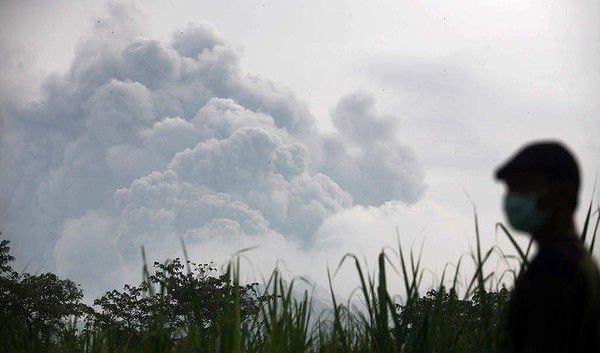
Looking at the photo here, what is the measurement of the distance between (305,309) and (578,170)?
3138 mm

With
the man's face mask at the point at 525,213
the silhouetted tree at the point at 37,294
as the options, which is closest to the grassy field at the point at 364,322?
the man's face mask at the point at 525,213

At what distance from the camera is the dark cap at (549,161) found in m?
2.48

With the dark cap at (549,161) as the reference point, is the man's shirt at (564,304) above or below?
below

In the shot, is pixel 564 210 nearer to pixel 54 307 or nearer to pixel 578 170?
pixel 578 170

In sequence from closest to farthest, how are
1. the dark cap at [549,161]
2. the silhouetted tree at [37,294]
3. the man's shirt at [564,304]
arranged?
the man's shirt at [564,304] < the dark cap at [549,161] < the silhouetted tree at [37,294]

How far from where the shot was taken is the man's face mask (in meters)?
2.50

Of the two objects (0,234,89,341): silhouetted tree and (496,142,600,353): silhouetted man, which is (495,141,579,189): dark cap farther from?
(0,234,89,341): silhouetted tree

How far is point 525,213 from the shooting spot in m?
2.50

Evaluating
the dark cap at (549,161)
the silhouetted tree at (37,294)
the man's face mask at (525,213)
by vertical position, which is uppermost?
the silhouetted tree at (37,294)

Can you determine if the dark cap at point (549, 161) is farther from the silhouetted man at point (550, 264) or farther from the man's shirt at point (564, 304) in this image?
the man's shirt at point (564, 304)

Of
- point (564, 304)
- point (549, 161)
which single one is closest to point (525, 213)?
point (549, 161)

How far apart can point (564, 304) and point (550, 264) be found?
5.2 inches

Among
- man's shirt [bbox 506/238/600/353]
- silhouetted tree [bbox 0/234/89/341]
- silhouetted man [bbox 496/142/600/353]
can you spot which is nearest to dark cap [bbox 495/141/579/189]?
silhouetted man [bbox 496/142/600/353]

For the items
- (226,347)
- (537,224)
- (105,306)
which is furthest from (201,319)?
(105,306)
